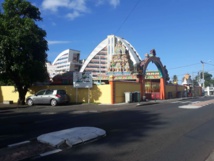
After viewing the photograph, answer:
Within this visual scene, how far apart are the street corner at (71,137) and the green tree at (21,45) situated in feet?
51.5

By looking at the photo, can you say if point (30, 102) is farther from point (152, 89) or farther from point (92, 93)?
point (152, 89)

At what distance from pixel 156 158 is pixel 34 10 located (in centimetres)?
2365

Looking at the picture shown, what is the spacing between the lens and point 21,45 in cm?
2302

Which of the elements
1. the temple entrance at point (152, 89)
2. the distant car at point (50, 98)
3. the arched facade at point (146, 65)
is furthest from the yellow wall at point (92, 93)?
the temple entrance at point (152, 89)

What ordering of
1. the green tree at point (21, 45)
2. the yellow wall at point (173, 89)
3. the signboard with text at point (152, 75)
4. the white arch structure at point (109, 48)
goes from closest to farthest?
the green tree at point (21, 45), the yellow wall at point (173, 89), the signboard with text at point (152, 75), the white arch structure at point (109, 48)

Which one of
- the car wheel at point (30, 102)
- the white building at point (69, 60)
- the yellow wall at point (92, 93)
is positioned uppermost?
the white building at point (69, 60)

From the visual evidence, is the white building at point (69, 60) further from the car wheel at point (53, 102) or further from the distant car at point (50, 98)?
the car wheel at point (53, 102)

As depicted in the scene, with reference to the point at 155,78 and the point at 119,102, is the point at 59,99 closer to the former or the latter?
the point at 119,102

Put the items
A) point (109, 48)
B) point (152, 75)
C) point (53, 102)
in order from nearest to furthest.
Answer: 1. point (53, 102)
2. point (152, 75)
3. point (109, 48)

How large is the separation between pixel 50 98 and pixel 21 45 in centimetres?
536

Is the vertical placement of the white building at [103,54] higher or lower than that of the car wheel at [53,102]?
higher

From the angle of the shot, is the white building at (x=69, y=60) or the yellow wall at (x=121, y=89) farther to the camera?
the white building at (x=69, y=60)

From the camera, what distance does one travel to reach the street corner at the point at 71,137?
24.5ft

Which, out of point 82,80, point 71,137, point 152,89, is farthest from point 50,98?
point 152,89
